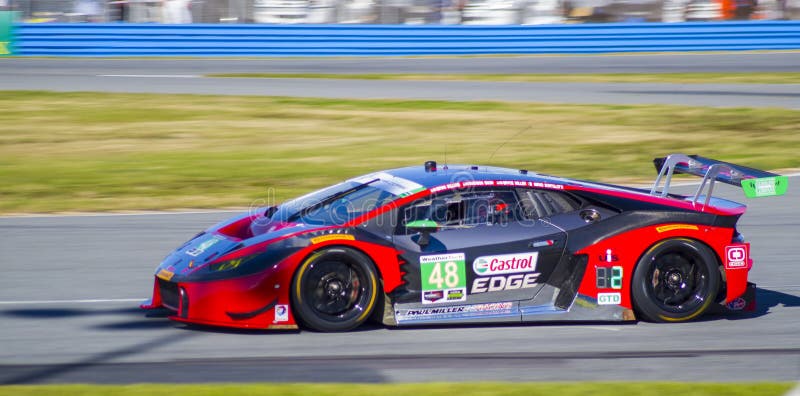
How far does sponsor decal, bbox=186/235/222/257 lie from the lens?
24.1 ft

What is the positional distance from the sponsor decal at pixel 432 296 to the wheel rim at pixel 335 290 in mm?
423

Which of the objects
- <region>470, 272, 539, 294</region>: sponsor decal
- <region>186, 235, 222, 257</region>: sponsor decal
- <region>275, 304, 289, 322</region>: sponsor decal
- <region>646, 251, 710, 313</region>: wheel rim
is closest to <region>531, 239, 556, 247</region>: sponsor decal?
<region>470, 272, 539, 294</region>: sponsor decal

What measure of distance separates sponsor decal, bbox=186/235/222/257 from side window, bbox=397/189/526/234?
1435 millimetres

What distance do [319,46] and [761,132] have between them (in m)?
14.5

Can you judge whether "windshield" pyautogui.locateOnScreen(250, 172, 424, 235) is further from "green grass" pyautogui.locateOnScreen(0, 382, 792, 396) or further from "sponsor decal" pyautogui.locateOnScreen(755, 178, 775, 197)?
"sponsor decal" pyautogui.locateOnScreen(755, 178, 775, 197)

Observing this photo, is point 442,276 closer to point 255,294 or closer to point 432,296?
point 432,296

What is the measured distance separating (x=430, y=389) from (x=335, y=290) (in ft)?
4.91

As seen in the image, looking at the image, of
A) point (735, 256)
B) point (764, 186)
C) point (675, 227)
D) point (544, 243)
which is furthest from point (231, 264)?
point (764, 186)

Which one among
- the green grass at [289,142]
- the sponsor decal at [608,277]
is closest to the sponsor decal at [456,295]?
the sponsor decal at [608,277]

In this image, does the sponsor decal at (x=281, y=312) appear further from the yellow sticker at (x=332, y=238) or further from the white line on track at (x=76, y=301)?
the white line on track at (x=76, y=301)

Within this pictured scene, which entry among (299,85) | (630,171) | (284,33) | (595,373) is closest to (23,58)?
(284,33)

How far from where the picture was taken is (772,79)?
2389 centimetres

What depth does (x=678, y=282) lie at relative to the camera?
24.7 feet

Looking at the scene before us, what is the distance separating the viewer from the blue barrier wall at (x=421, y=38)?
94.1ft
